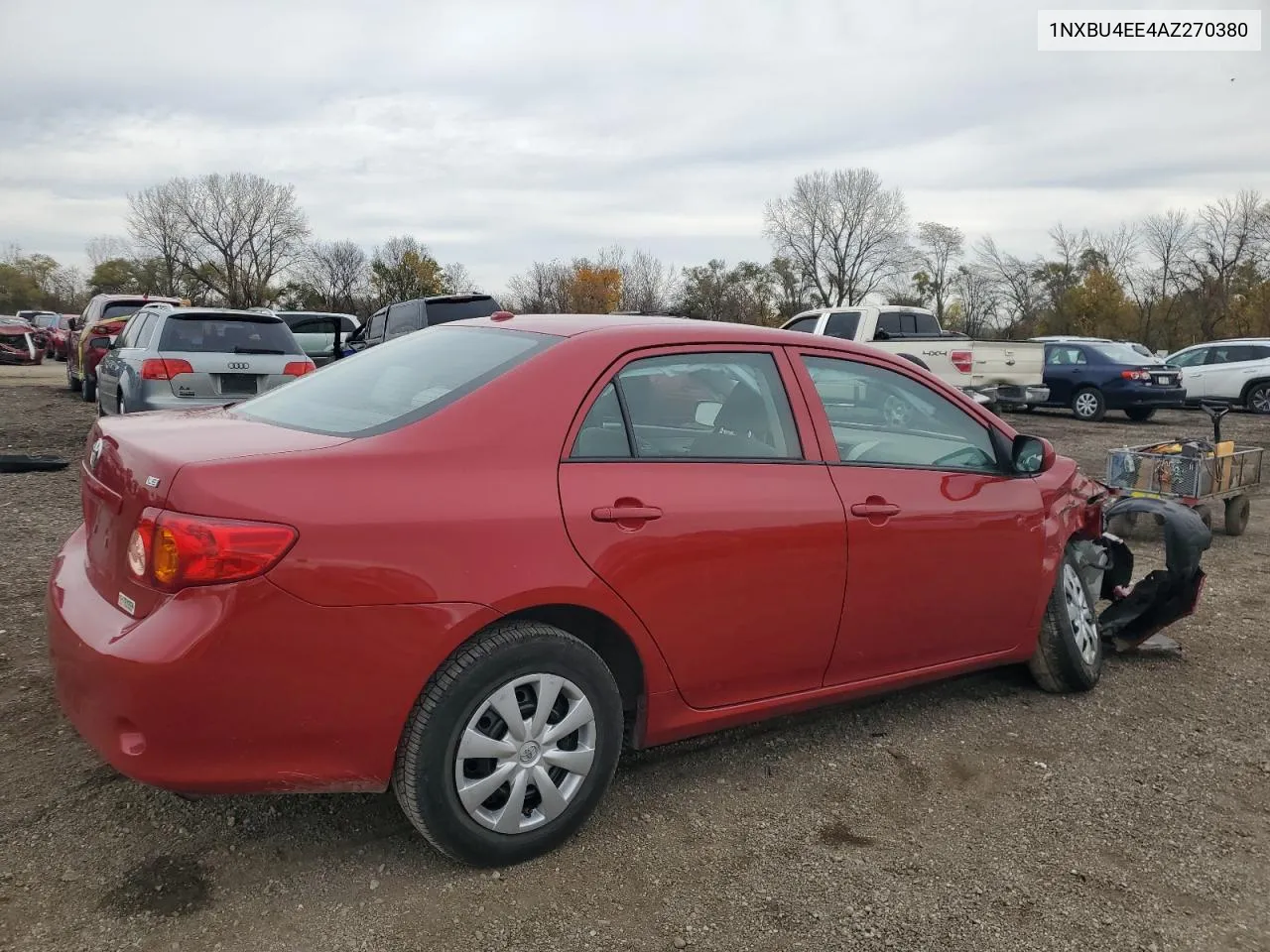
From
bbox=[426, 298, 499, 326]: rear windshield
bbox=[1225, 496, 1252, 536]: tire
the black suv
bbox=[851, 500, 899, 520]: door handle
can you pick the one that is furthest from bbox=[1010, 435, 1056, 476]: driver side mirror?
bbox=[426, 298, 499, 326]: rear windshield

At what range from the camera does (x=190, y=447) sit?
2.64 meters

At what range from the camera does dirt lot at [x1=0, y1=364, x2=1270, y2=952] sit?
2568 mm

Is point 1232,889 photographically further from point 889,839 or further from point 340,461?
point 340,461

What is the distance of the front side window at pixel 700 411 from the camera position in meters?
3.04

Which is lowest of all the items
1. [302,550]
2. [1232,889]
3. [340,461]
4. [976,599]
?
[1232,889]

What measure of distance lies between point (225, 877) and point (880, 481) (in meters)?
2.40

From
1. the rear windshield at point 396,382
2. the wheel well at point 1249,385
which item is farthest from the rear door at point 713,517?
the wheel well at point 1249,385

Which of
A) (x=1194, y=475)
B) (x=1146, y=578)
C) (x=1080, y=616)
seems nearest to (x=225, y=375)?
(x=1080, y=616)

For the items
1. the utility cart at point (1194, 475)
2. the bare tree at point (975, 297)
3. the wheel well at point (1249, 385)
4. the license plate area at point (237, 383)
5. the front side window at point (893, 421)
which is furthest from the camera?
the bare tree at point (975, 297)

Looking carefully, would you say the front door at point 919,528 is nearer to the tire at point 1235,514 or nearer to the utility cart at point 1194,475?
the utility cart at point 1194,475

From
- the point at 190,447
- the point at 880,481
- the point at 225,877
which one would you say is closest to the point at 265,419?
the point at 190,447

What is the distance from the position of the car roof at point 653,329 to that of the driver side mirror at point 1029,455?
0.76 metres

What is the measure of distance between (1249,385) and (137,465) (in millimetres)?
22772

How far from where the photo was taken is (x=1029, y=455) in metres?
3.93
